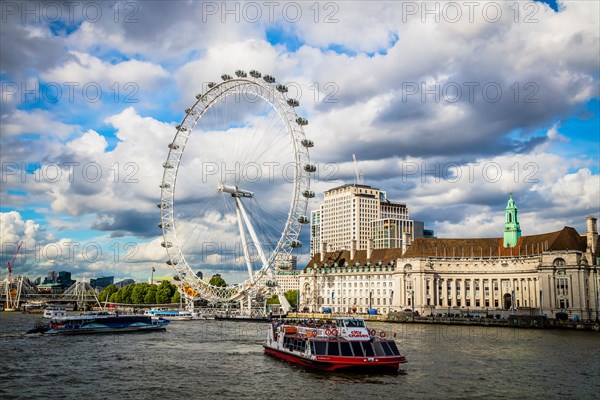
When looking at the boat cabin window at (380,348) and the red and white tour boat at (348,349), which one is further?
the boat cabin window at (380,348)

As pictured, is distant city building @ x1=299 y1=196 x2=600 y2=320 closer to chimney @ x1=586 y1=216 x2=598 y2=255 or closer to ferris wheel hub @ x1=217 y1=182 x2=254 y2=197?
chimney @ x1=586 y1=216 x2=598 y2=255

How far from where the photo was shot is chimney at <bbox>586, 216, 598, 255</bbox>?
375 feet

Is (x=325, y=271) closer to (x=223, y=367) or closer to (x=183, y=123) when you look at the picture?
(x=183, y=123)

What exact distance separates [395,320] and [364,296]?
1095 inches

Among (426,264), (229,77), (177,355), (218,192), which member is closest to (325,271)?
(426,264)

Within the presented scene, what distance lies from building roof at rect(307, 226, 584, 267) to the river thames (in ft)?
169

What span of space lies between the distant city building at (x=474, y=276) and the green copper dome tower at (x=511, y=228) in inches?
8.7

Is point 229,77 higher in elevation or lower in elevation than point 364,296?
higher

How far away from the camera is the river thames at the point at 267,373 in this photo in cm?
3894

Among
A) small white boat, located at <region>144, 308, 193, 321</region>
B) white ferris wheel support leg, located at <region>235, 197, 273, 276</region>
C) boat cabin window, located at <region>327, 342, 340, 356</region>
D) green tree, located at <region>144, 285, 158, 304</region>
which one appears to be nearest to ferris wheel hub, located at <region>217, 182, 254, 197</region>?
white ferris wheel support leg, located at <region>235, 197, 273, 276</region>

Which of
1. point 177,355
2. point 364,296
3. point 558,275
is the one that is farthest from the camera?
point 364,296

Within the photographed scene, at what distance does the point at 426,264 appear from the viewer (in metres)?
137

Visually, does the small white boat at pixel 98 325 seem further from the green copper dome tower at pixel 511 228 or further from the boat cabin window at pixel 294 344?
the green copper dome tower at pixel 511 228

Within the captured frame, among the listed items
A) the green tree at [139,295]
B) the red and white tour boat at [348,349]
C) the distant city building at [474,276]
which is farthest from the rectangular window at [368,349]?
the green tree at [139,295]
